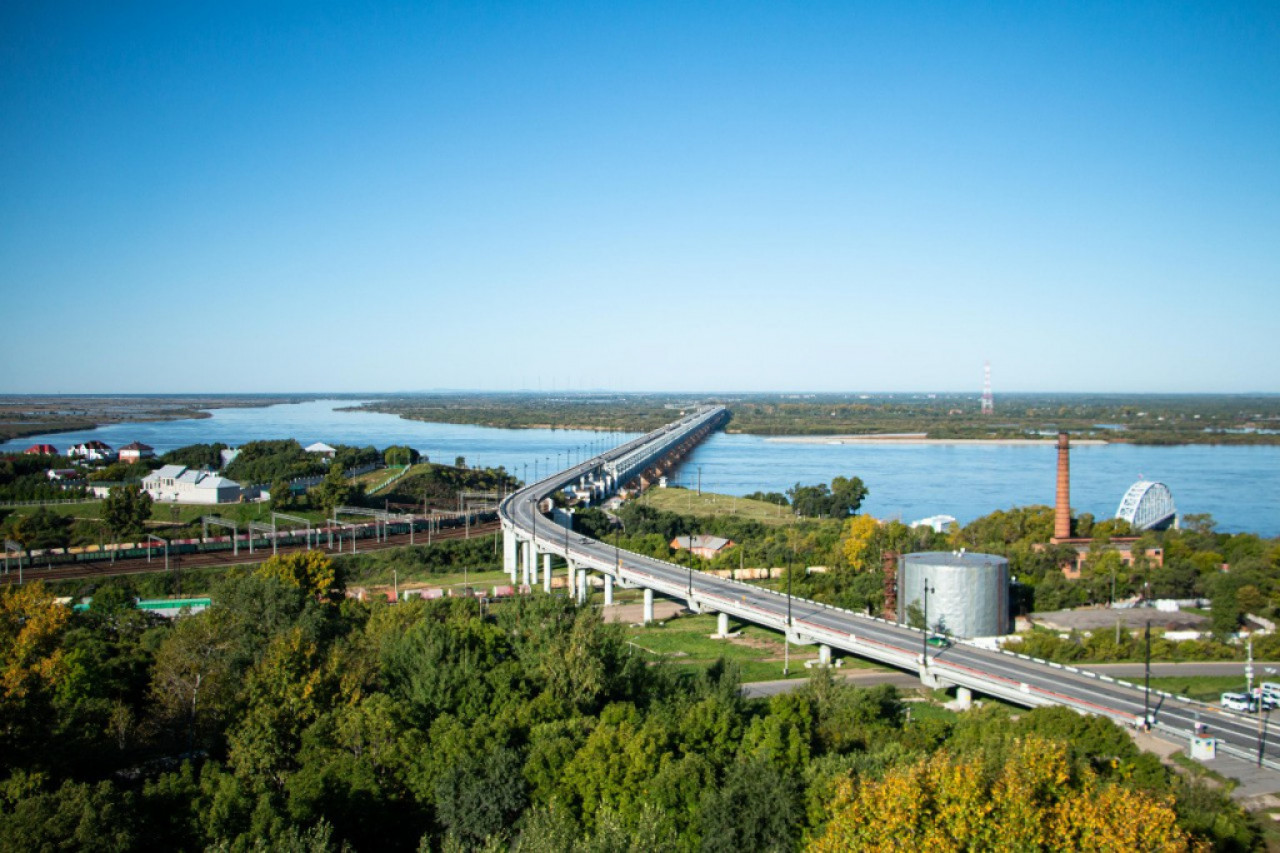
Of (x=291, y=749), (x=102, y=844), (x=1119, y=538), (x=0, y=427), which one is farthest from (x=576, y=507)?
(x=0, y=427)

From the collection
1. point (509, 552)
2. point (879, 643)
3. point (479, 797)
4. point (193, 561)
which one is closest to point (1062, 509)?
point (879, 643)

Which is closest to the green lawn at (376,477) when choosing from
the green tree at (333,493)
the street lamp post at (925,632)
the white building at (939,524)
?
the green tree at (333,493)

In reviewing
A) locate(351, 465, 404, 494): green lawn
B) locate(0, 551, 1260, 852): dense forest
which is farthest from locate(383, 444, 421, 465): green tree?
locate(0, 551, 1260, 852): dense forest

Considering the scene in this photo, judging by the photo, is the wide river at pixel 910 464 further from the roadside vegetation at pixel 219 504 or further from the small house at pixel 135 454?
the small house at pixel 135 454

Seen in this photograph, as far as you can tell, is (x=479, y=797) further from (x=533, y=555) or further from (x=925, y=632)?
(x=533, y=555)

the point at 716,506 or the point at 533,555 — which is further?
the point at 716,506

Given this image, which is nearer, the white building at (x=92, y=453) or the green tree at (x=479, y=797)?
the green tree at (x=479, y=797)

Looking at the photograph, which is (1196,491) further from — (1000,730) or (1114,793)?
(1114,793)
